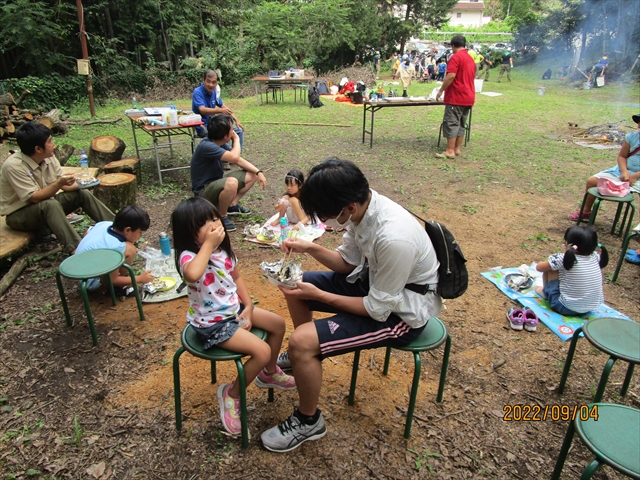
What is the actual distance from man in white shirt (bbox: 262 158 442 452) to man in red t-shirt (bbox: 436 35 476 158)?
6.29 m

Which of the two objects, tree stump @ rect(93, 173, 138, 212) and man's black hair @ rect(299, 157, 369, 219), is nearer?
man's black hair @ rect(299, 157, 369, 219)

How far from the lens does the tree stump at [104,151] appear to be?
6719mm

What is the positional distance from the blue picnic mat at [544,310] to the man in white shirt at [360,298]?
171 cm

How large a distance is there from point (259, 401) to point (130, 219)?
1911 mm

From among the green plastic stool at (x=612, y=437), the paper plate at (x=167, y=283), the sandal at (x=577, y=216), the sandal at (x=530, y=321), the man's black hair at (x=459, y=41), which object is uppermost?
the man's black hair at (x=459, y=41)

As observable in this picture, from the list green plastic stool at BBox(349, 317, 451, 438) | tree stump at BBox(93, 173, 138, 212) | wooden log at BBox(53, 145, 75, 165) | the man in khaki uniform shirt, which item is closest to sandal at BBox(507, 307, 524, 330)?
green plastic stool at BBox(349, 317, 451, 438)

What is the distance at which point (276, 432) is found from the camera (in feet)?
7.38

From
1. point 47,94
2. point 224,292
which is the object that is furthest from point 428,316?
point 47,94

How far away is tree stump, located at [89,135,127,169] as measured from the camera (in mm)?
6719

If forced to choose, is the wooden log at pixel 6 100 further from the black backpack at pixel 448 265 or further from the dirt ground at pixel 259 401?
the black backpack at pixel 448 265

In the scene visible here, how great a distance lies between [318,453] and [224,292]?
39.5 inches

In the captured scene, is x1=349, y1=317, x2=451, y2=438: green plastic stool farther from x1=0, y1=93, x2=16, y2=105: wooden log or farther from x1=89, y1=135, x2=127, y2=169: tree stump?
x1=0, y1=93, x2=16, y2=105: wooden log

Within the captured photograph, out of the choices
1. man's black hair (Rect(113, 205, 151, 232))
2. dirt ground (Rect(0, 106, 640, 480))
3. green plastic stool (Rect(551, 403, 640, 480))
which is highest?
man's black hair (Rect(113, 205, 151, 232))
